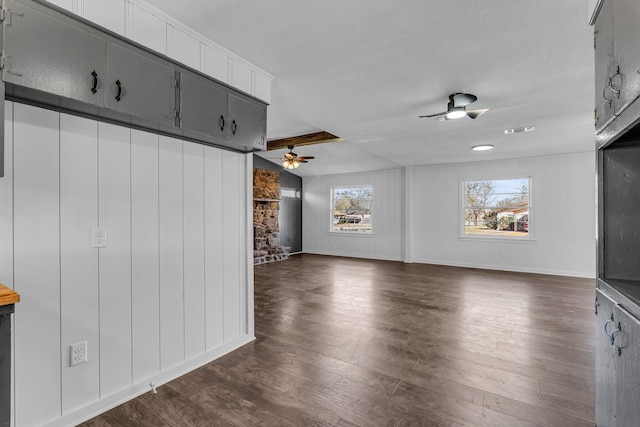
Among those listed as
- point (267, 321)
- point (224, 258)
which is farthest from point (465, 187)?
point (224, 258)

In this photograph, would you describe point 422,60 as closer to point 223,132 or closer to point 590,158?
point 223,132

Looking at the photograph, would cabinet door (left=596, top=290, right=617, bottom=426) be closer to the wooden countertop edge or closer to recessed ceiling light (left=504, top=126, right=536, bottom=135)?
the wooden countertop edge

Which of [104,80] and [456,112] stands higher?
[456,112]

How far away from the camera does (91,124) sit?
6.34 ft

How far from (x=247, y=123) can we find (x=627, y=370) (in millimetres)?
2709

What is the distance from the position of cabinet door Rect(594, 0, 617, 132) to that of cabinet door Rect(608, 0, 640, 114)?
6cm

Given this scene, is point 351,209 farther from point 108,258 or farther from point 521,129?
point 108,258

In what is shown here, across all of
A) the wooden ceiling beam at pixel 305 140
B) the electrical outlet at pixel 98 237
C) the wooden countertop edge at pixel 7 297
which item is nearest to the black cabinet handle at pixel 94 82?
the electrical outlet at pixel 98 237

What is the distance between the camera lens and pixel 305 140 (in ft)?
21.3

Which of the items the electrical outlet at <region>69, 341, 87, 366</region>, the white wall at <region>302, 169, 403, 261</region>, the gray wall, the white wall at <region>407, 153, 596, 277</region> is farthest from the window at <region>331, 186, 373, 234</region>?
the electrical outlet at <region>69, 341, 87, 366</region>

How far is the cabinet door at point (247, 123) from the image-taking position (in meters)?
2.59

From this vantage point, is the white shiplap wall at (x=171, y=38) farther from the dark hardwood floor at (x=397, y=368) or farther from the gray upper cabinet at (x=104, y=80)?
the dark hardwood floor at (x=397, y=368)

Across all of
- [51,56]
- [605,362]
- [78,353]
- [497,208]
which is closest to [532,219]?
[497,208]

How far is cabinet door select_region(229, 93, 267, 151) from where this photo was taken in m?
2.59
